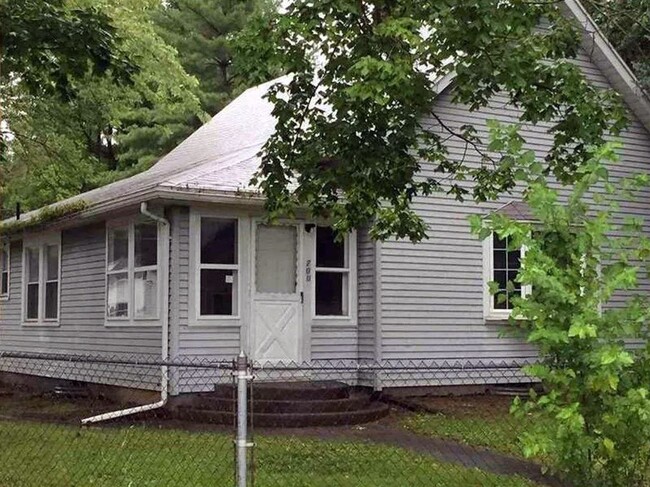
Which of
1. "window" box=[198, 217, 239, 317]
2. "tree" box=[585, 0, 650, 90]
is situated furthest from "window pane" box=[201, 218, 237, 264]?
"tree" box=[585, 0, 650, 90]

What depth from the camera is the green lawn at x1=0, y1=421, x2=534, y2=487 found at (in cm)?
734

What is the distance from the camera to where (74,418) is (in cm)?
1125

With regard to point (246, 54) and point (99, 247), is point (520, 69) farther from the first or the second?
point (99, 247)

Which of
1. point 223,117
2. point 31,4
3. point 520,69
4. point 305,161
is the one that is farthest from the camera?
point 223,117

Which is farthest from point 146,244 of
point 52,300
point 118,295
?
point 52,300

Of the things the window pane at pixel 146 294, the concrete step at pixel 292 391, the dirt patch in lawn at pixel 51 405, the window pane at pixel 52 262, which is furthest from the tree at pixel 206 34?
the concrete step at pixel 292 391

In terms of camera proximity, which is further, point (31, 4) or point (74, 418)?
point (74, 418)

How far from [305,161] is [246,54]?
1.17 metres

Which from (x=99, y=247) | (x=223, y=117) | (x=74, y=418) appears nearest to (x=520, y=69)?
(x=74, y=418)

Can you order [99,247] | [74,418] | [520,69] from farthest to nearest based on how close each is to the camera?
[99,247] → [74,418] → [520,69]

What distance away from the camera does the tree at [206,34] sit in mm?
30406

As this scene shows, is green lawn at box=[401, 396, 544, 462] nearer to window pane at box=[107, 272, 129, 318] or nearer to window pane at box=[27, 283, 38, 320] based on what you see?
window pane at box=[107, 272, 129, 318]

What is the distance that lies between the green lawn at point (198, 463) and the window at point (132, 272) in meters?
3.31

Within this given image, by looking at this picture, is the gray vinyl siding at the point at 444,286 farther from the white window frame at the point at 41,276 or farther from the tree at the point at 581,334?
the tree at the point at 581,334
